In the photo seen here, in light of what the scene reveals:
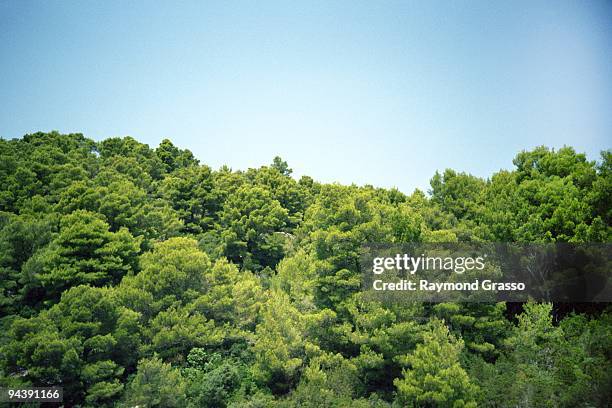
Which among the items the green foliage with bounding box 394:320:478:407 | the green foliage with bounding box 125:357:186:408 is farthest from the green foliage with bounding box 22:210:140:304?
the green foliage with bounding box 394:320:478:407

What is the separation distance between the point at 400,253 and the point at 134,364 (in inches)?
618

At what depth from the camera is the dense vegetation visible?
69.2 feet

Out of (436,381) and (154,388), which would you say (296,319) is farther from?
(436,381)

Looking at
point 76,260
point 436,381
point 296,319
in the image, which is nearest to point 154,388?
point 296,319

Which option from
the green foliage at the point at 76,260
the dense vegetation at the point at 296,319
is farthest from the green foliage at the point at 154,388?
the green foliage at the point at 76,260

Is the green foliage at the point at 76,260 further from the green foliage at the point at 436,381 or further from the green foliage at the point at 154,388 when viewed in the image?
the green foliage at the point at 436,381

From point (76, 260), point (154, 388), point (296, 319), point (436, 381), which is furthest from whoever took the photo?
point (296, 319)

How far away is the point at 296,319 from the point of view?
2614 centimetres

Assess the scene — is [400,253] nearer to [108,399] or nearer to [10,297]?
[108,399]

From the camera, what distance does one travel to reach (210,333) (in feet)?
85.3

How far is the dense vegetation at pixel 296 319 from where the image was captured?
21094 mm

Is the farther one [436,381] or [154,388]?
[154,388]

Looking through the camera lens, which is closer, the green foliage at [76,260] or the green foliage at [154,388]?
the green foliage at [154,388]

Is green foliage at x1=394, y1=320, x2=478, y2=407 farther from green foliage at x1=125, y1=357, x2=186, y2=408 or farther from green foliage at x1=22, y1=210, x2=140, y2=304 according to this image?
green foliage at x1=22, y1=210, x2=140, y2=304
